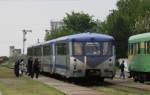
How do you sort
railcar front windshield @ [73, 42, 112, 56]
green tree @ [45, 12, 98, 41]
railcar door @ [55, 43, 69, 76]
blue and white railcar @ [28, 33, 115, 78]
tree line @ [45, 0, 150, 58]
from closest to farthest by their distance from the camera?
blue and white railcar @ [28, 33, 115, 78], railcar front windshield @ [73, 42, 112, 56], railcar door @ [55, 43, 69, 76], tree line @ [45, 0, 150, 58], green tree @ [45, 12, 98, 41]

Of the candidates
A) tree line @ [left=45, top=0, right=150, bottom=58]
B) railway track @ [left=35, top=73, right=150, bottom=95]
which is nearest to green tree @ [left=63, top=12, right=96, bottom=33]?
tree line @ [left=45, top=0, right=150, bottom=58]

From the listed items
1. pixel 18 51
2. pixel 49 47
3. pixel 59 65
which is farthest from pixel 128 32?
pixel 59 65

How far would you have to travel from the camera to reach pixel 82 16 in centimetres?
11606

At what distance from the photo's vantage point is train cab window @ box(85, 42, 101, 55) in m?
42.1

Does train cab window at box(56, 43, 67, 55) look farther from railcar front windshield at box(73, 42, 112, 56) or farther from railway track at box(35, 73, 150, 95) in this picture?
railway track at box(35, 73, 150, 95)

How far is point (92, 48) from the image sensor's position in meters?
42.5

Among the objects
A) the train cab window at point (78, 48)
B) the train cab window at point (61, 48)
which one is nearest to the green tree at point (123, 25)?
the train cab window at point (61, 48)

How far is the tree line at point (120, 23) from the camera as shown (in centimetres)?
8375

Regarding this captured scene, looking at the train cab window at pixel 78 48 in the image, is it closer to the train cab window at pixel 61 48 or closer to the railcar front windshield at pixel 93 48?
the railcar front windshield at pixel 93 48

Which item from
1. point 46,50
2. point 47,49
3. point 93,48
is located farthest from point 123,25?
point 93,48

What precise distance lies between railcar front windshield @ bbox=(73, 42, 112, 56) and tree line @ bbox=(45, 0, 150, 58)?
35660 millimetres

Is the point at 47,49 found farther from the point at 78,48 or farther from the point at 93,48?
the point at 93,48

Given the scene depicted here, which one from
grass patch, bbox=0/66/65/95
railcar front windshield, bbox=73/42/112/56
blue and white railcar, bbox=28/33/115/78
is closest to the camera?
grass patch, bbox=0/66/65/95

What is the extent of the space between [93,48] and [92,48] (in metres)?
0.07
